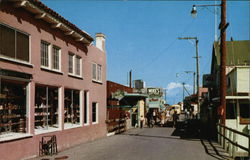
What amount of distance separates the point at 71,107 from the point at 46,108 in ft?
9.81

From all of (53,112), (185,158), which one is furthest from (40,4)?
(185,158)

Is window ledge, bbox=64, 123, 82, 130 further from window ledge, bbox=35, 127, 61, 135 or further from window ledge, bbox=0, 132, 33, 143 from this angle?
window ledge, bbox=0, 132, 33, 143

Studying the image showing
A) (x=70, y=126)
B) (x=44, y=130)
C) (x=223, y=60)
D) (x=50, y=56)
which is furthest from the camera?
(x=223, y=60)

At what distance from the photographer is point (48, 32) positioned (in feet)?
47.0

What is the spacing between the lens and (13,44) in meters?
11.5

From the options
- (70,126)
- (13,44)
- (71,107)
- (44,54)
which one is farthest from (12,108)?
(71,107)

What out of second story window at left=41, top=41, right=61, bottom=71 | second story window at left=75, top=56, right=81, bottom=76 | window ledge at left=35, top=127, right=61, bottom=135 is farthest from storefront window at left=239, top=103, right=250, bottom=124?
second story window at left=41, top=41, right=61, bottom=71

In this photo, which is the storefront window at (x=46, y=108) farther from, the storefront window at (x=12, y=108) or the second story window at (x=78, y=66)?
the second story window at (x=78, y=66)

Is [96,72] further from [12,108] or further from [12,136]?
[12,136]

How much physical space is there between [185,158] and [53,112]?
21.6 feet

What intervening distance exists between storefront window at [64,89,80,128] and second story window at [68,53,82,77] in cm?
102

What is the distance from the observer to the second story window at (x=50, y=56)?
14055 mm

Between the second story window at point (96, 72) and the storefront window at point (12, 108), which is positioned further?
the second story window at point (96, 72)

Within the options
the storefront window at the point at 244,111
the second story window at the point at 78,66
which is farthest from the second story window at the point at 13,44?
the storefront window at the point at 244,111
